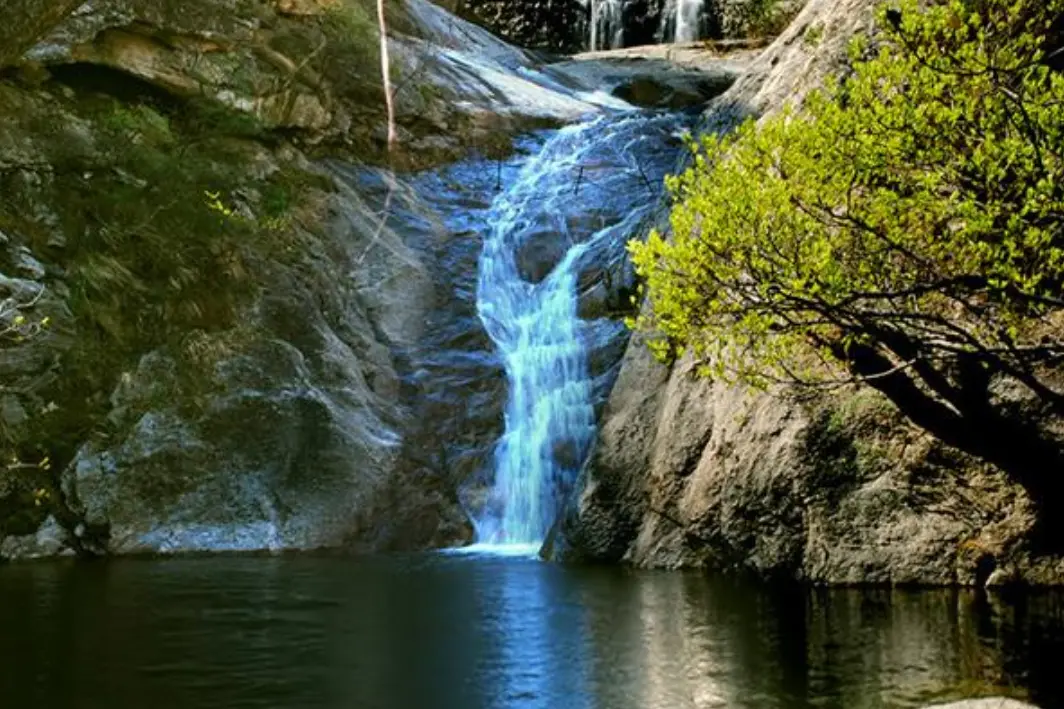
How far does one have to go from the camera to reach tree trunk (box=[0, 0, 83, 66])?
495cm

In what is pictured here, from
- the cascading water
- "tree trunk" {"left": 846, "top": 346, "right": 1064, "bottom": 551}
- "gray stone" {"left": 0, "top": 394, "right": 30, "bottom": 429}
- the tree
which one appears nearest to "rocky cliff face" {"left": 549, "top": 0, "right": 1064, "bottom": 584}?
"tree trunk" {"left": 846, "top": 346, "right": 1064, "bottom": 551}

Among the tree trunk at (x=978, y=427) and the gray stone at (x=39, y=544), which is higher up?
the tree trunk at (x=978, y=427)

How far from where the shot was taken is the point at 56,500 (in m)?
19.0

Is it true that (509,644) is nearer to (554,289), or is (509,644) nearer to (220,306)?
(220,306)

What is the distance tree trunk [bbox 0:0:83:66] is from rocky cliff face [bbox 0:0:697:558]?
1389 centimetres

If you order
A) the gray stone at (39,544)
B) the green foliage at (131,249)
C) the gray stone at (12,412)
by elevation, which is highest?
the green foliage at (131,249)

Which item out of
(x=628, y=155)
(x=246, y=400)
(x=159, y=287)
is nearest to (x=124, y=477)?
(x=246, y=400)

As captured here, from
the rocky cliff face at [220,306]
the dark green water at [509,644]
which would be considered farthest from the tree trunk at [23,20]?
the rocky cliff face at [220,306]

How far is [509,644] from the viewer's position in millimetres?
10586

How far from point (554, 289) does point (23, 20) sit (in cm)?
1951

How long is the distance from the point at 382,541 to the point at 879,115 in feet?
46.4

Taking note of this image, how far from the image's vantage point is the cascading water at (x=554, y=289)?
20953mm

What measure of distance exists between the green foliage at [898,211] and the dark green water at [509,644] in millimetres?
2708

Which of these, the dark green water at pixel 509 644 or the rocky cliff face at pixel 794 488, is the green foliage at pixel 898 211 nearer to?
the dark green water at pixel 509 644
